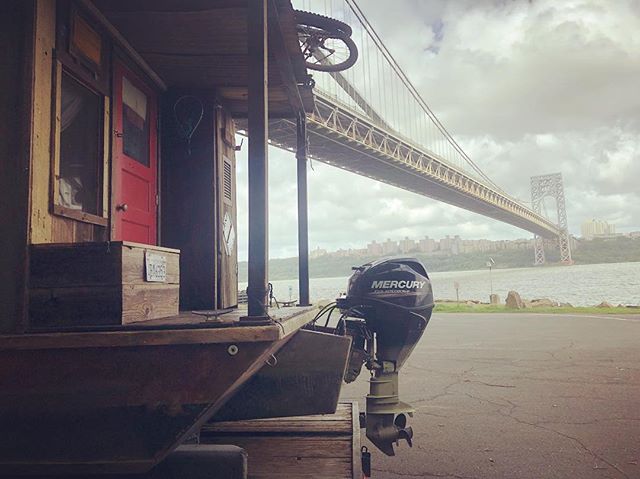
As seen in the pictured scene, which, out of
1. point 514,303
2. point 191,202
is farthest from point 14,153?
point 514,303

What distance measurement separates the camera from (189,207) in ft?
14.6

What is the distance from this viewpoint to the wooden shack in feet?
6.52

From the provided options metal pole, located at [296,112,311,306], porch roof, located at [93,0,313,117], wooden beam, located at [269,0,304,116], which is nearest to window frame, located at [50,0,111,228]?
porch roof, located at [93,0,313,117]

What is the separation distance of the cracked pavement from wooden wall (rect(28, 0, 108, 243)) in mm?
2889

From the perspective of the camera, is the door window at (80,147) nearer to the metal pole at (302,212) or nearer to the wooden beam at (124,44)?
the wooden beam at (124,44)

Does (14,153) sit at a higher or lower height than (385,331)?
higher

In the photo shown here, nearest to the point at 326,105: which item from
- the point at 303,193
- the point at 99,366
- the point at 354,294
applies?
the point at 303,193

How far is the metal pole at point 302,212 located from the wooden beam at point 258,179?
2.49 meters

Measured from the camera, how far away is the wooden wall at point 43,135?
2.39m

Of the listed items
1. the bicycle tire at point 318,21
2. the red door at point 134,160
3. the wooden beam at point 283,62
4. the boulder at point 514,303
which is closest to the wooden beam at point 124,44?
the red door at point 134,160

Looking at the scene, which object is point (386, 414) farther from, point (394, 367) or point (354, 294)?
point (354, 294)

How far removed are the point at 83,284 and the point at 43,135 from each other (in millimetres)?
848

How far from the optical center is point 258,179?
7.70 feet

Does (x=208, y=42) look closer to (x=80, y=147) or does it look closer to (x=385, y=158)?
(x=80, y=147)
